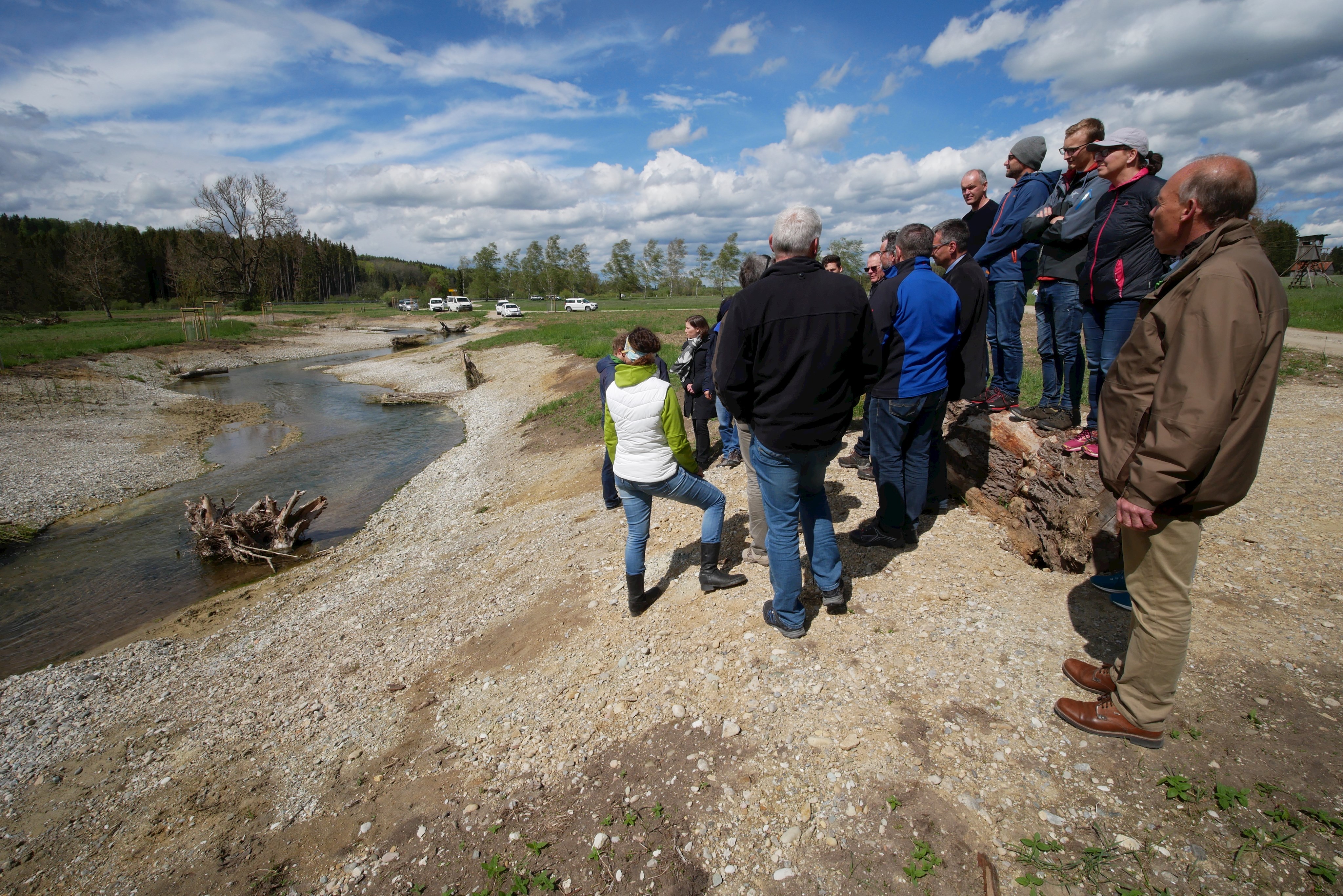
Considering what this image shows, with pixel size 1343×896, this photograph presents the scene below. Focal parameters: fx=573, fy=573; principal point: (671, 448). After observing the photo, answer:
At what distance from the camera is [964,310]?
4.91 m

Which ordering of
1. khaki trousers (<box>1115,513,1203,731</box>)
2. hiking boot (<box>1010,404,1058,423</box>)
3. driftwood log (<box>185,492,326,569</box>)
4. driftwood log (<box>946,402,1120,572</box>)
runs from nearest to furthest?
khaki trousers (<box>1115,513,1203,731</box>) < driftwood log (<box>946,402,1120,572</box>) < hiking boot (<box>1010,404,1058,423</box>) < driftwood log (<box>185,492,326,569</box>)

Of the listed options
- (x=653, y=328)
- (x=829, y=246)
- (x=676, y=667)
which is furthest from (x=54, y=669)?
(x=829, y=246)

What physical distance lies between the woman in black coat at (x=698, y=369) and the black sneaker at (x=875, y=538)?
270 cm

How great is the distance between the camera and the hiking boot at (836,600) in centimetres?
424

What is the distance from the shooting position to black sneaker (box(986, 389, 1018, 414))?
5.67 metres

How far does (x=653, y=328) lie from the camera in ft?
113

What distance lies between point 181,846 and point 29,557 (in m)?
10.7

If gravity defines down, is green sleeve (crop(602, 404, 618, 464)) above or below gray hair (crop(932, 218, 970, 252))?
below

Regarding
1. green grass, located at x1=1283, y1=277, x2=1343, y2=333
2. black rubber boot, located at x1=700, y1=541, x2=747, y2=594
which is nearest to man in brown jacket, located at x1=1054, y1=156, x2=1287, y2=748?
black rubber boot, located at x1=700, y1=541, x2=747, y2=594

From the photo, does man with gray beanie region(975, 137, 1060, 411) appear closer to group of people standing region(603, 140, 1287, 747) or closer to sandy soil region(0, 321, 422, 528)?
group of people standing region(603, 140, 1287, 747)

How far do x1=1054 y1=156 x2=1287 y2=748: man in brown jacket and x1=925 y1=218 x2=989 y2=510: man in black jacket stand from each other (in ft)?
6.90

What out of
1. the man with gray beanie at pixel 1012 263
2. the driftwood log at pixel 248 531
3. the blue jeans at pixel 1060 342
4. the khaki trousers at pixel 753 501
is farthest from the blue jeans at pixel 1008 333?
the driftwood log at pixel 248 531

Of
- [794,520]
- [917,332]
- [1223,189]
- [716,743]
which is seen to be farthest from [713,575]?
[1223,189]

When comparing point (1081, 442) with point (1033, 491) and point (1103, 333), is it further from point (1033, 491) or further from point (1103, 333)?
point (1103, 333)
